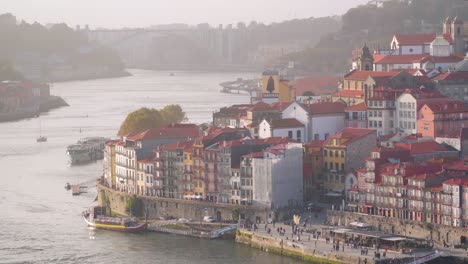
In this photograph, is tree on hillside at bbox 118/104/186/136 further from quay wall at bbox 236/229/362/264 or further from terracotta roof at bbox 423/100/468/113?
quay wall at bbox 236/229/362/264

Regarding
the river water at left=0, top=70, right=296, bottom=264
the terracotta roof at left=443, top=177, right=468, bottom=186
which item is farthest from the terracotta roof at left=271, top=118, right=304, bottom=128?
the terracotta roof at left=443, top=177, right=468, bottom=186

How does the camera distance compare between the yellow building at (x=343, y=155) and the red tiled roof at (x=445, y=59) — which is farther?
the red tiled roof at (x=445, y=59)

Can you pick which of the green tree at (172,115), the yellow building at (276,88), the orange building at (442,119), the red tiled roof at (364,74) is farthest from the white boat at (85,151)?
the orange building at (442,119)

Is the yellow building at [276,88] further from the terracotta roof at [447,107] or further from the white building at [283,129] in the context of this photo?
the terracotta roof at [447,107]

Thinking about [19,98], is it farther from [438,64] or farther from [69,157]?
[438,64]

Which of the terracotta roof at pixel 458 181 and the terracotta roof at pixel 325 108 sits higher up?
the terracotta roof at pixel 325 108

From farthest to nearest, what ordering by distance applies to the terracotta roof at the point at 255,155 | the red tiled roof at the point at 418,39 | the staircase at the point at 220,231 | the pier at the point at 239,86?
the pier at the point at 239,86 < the red tiled roof at the point at 418,39 < the terracotta roof at the point at 255,155 < the staircase at the point at 220,231
